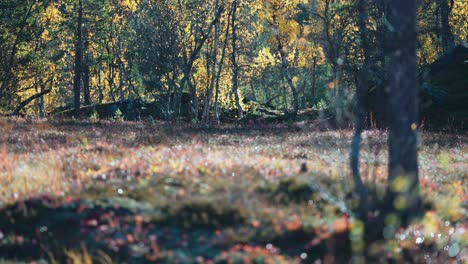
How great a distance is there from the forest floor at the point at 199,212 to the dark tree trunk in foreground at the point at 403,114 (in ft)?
1.61

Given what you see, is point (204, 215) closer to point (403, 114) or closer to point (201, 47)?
point (403, 114)

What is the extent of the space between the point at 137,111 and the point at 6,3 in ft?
42.3

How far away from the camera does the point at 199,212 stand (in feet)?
27.9

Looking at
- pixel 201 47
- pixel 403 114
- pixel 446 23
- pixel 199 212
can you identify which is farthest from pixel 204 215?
pixel 446 23

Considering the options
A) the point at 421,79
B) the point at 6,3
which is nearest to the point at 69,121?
the point at 6,3

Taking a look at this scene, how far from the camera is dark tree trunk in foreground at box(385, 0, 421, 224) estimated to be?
873 centimetres

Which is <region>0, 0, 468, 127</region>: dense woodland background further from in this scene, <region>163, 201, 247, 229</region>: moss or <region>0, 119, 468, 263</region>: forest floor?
<region>163, 201, 247, 229</region>: moss

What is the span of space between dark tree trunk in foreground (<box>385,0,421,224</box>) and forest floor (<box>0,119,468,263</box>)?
0.49 metres

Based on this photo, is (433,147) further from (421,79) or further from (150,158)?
(421,79)

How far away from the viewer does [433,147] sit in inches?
701

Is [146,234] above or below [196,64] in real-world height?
below

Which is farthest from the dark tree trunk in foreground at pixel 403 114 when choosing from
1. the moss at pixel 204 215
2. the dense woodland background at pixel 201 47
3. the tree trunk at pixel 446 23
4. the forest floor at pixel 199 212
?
the tree trunk at pixel 446 23

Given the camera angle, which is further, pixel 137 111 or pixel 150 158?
pixel 137 111

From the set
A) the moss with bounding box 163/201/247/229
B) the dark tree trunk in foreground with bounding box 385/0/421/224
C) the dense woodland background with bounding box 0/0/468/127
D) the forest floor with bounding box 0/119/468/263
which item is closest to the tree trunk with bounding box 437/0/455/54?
the dense woodland background with bounding box 0/0/468/127
